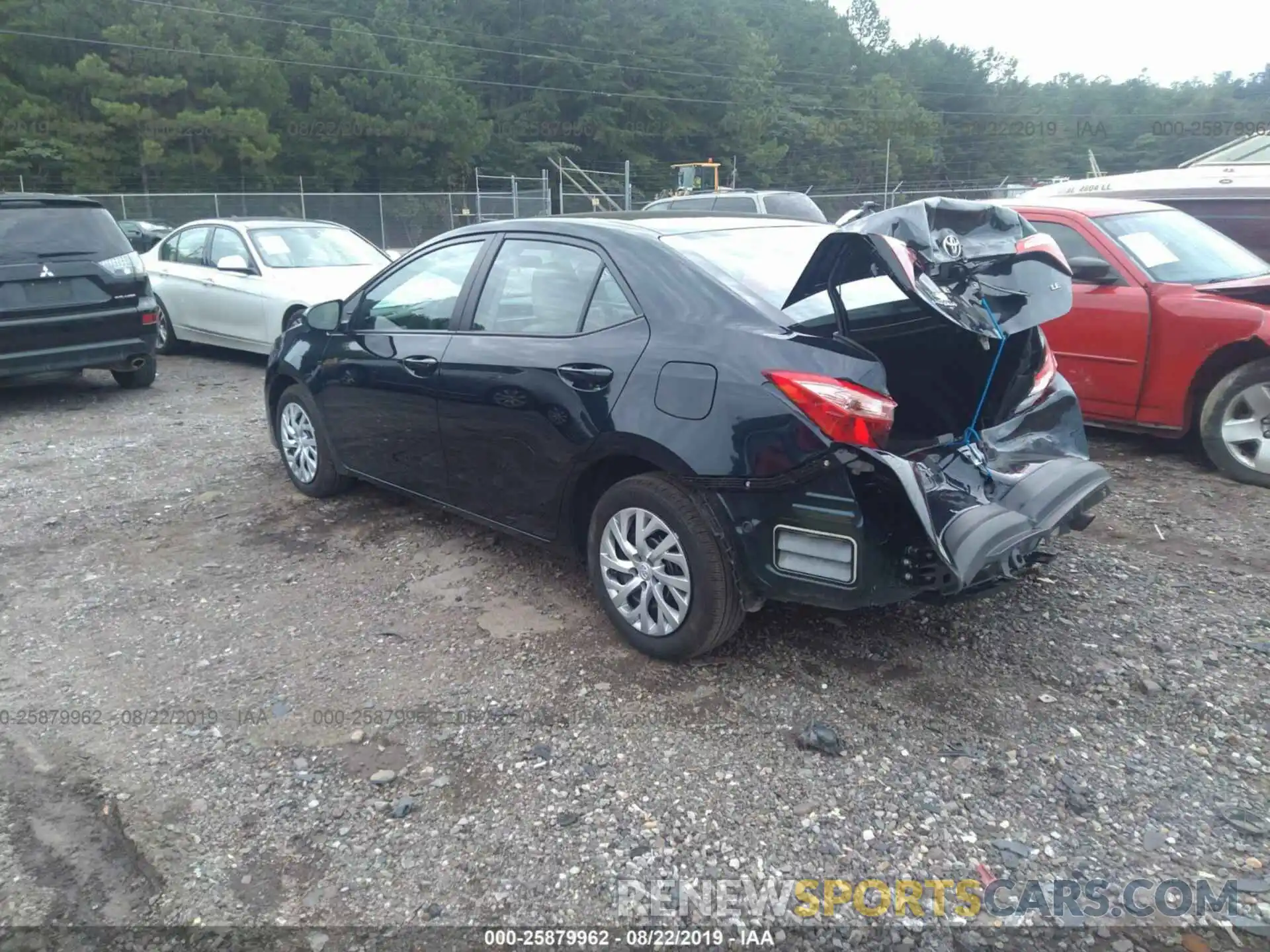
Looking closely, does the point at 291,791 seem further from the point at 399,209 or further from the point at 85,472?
the point at 399,209

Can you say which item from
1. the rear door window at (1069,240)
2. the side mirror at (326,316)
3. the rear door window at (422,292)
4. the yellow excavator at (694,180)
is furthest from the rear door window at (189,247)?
the yellow excavator at (694,180)

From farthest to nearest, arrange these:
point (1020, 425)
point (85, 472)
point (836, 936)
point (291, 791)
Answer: point (85, 472) < point (1020, 425) < point (291, 791) < point (836, 936)

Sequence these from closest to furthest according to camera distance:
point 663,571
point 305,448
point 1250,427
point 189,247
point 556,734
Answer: point 556,734
point 663,571
point 1250,427
point 305,448
point 189,247

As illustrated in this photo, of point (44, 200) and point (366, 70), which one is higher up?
point (366, 70)

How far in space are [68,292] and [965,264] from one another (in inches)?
292

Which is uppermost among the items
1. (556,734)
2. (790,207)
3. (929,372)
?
(790,207)

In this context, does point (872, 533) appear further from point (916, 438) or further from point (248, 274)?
point (248, 274)

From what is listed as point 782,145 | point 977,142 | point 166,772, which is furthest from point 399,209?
point 977,142

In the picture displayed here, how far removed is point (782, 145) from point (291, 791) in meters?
58.2

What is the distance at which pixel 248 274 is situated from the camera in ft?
31.6

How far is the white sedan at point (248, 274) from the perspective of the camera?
9398 mm

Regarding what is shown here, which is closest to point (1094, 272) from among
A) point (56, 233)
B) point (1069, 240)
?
point (1069, 240)

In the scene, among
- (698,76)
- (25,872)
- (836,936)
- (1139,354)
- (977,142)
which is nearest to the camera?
(836,936)

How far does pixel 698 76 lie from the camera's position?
172 feet
